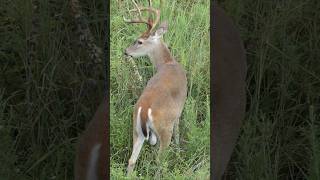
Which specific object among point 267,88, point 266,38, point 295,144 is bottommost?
point 295,144

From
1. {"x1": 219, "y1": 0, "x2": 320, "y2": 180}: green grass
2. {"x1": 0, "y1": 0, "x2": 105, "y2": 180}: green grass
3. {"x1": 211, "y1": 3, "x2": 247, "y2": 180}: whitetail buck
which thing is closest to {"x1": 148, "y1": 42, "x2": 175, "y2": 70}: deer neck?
{"x1": 211, "y1": 3, "x2": 247, "y2": 180}: whitetail buck

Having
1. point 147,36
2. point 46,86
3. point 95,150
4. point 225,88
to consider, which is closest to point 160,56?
point 147,36

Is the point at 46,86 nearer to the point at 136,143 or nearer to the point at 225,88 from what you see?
the point at 136,143

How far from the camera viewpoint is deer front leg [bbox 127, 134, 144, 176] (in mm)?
2475

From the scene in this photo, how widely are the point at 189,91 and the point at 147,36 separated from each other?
0.23 metres

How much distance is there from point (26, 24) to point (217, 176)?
3.15ft

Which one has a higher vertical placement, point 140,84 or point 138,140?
point 140,84

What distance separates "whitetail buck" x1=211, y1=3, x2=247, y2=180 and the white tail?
0.36m

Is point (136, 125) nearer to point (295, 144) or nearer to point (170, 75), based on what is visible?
point (170, 75)

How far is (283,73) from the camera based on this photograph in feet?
9.78

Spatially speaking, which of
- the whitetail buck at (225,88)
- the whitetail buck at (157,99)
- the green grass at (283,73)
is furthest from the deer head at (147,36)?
the green grass at (283,73)

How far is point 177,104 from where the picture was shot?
250 cm

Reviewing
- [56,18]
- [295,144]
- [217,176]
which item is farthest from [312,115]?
[56,18]

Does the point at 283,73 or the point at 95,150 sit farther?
the point at 283,73
